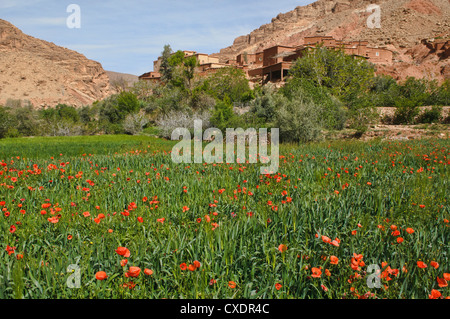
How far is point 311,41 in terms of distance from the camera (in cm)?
4566

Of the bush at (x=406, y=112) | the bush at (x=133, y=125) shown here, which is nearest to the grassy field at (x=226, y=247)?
the bush at (x=406, y=112)

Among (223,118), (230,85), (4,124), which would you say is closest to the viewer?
(223,118)

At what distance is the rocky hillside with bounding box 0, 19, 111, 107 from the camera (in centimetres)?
5406

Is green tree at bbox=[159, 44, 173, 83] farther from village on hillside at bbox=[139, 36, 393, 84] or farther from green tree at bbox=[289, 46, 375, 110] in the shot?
green tree at bbox=[289, 46, 375, 110]

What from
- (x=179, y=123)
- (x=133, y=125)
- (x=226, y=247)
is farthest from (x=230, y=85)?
(x=226, y=247)

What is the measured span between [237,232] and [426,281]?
155 centimetres

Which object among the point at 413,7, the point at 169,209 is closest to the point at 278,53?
the point at 413,7

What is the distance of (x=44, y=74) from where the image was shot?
59219mm

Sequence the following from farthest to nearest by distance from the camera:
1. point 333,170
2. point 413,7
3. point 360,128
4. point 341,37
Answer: point 341,37 → point 413,7 → point 360,128 → point 333,170

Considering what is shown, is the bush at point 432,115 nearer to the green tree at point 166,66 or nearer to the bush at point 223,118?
the bush at point 223,118

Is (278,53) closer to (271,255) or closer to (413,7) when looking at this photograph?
(413,7)

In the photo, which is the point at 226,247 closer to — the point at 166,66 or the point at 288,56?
the point at 288,56

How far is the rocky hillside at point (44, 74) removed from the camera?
54062 mm

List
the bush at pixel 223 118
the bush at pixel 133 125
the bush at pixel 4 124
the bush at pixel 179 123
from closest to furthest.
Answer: the bush at pixel 223 118
the bush at pixel 179 123
the bush at pixel 4 124
the bush at pixel 133 125
